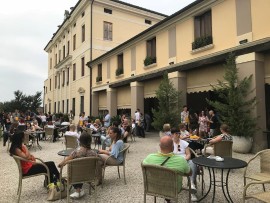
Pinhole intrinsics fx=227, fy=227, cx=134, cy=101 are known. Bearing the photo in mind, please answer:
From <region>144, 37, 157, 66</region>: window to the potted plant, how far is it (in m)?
6.50

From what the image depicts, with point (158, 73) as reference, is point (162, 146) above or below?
below

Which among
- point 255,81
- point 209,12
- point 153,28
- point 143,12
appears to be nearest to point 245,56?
point 255,81

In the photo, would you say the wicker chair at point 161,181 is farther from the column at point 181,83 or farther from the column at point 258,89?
the column at point 181,83

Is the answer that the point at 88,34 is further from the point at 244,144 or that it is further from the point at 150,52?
the point at 244,144

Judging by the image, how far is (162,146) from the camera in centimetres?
333

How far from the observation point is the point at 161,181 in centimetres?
312

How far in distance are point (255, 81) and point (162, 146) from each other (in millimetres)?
6491

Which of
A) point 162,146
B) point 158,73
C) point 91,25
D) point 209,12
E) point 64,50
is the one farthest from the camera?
point 64,50

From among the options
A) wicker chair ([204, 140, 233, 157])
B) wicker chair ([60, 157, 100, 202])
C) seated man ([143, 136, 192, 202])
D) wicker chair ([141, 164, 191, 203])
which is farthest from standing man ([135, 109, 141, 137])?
wicker chair ([141, 164, 191, 203])

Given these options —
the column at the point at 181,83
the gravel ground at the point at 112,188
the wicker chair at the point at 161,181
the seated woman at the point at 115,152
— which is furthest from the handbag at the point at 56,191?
the column at the point at 181,83

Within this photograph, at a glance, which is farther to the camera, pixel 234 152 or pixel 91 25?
pixel 91 25

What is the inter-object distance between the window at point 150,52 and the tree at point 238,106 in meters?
6.45

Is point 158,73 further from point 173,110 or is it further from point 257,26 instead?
point 257,26

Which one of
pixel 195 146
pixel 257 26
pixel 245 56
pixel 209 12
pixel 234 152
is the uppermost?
pixel 209 12
